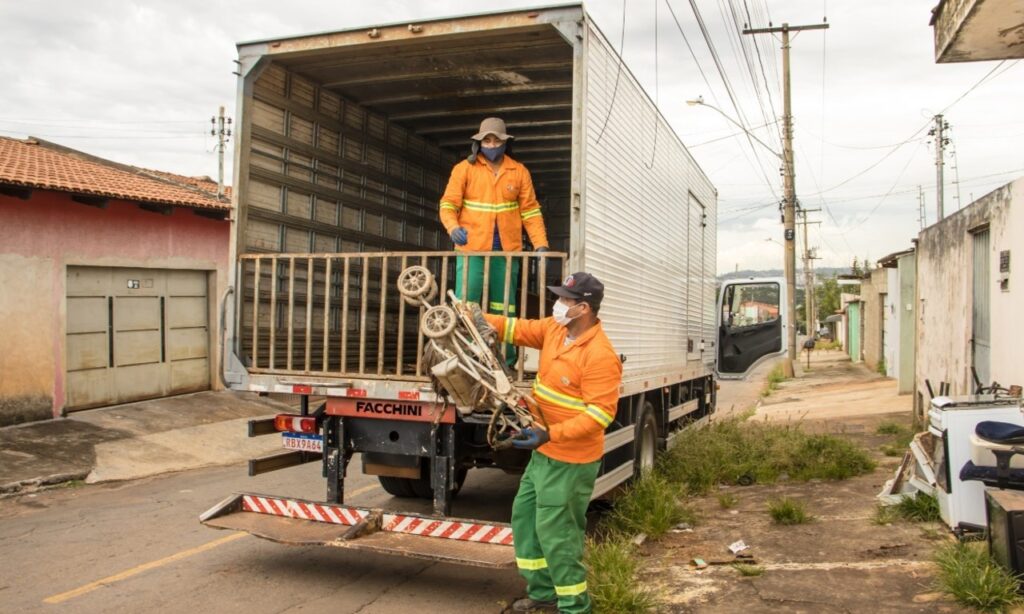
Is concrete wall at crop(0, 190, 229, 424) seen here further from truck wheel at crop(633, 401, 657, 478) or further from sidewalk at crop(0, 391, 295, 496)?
truck wheel at crop(633, 401, 657, 478)

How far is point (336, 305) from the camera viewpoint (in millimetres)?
7305

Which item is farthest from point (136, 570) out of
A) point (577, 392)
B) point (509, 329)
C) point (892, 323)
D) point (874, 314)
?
point (874, 314)

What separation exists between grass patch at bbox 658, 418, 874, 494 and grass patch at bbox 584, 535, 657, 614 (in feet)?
8.39

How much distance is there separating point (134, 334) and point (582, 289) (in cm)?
1038

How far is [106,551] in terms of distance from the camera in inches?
237

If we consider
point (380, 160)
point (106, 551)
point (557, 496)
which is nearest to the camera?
point (557, 496)

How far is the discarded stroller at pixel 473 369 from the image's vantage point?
14.7 ft

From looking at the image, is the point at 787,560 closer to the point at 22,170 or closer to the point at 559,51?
the point at 559,51

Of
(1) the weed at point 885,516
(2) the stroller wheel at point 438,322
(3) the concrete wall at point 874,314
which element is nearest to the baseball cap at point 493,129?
(2) the stroller wheel at point 438,322

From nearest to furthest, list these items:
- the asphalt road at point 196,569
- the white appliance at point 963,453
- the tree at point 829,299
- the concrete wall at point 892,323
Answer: the asphalt road at point 196,569, the white appliance at point 963,453, the concrete wall at point 892,323, the tree at point 829,299

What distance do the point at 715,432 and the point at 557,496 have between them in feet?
19.1

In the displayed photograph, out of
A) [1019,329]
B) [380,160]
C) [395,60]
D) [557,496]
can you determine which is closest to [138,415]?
[380,160]

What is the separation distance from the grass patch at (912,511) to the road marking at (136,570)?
15.7 ft

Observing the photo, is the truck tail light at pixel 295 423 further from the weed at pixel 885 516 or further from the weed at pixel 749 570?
the weed at pixel 885 516
